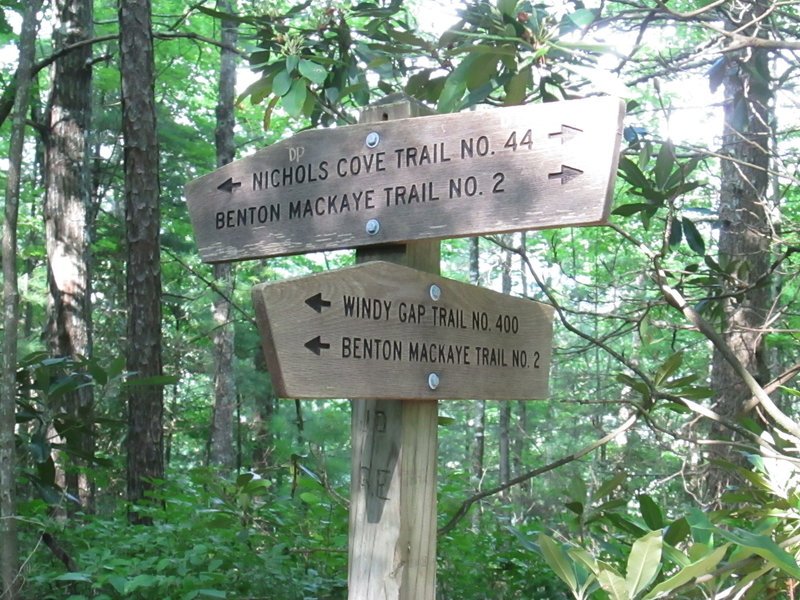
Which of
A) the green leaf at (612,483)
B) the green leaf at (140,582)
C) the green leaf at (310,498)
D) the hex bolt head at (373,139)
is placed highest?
the hex bolt head at (373,139)

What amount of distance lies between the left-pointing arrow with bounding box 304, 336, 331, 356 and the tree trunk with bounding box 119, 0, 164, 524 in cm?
379

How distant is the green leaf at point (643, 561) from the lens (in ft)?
5.85

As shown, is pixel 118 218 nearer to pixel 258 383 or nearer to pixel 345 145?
pixel 258 383

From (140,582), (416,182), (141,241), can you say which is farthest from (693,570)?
(141,241)

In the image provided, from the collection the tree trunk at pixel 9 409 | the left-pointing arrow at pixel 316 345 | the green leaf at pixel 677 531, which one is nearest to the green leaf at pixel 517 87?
the left-pointing arrow at pixel 316 345

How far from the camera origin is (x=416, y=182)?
7.23ft

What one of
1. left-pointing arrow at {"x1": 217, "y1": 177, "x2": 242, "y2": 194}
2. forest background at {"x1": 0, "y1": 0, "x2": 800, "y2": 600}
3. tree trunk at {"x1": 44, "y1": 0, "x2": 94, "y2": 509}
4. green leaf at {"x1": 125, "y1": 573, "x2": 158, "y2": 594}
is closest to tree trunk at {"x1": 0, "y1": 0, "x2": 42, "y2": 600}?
forest background at {"x1": 0, "y1": 0, "x2": 800, "y2": 600}

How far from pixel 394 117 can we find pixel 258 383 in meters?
13.4

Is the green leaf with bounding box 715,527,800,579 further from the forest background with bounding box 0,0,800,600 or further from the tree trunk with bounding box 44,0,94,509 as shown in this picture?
the tree trunk with bounding box 44,0,94,509

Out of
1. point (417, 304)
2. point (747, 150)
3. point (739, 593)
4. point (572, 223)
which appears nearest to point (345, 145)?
point (417, 304)

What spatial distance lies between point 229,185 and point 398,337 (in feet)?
2.32

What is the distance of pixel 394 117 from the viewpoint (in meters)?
2.35

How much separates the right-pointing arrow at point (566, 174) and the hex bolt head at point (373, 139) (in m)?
0.50

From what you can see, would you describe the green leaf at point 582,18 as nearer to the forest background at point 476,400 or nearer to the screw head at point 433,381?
the forest background at point 476,400
